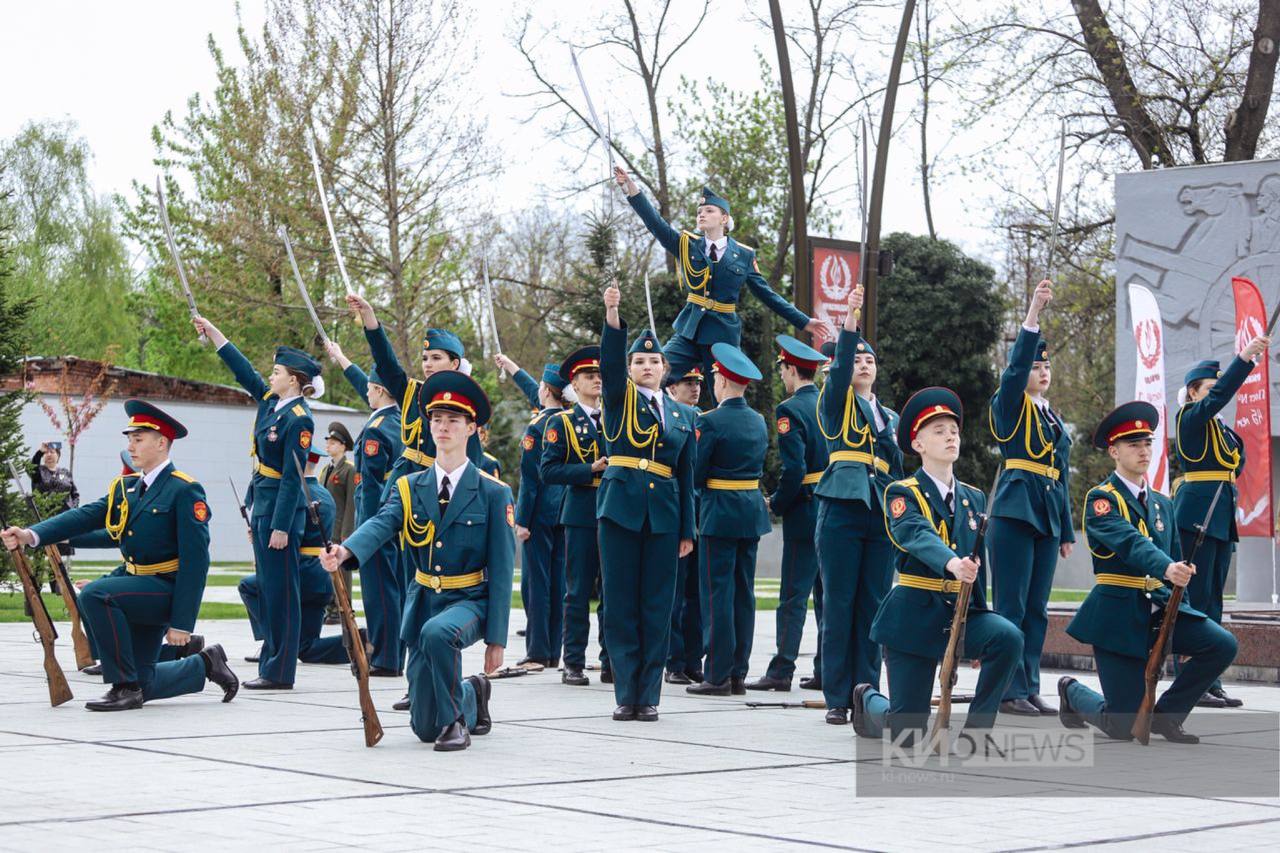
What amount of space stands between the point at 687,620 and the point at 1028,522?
2821mm

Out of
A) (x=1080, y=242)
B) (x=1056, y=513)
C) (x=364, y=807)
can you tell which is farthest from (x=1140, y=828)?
(x=1080, y=242)

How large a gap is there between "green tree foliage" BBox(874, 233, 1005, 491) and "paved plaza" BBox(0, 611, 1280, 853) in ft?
81.2

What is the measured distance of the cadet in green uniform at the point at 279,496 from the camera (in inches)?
447

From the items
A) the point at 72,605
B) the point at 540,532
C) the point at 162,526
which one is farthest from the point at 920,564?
the point at 540,532

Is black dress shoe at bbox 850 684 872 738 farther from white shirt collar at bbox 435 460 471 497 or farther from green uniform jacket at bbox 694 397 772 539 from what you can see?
white shirt collar at bbox 435 460 471 497

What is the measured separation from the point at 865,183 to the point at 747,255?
2.47m

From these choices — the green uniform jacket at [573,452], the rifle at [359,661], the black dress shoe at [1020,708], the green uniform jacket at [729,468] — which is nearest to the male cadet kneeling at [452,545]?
the rifle at [359,661]

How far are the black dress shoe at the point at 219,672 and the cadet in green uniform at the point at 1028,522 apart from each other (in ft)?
14.8

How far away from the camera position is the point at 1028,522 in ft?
33.5

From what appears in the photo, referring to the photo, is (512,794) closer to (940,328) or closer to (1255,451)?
(1255,451)

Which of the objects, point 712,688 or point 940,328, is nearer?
point 712,688

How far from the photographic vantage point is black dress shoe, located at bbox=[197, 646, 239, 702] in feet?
33.9

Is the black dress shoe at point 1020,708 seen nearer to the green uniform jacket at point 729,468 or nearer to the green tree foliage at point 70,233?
the green uniform jacket at point 729,468

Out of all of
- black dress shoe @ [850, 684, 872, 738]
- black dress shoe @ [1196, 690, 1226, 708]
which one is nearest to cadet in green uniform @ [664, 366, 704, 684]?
black dress shoe @ [850, 684, 872, 738]
